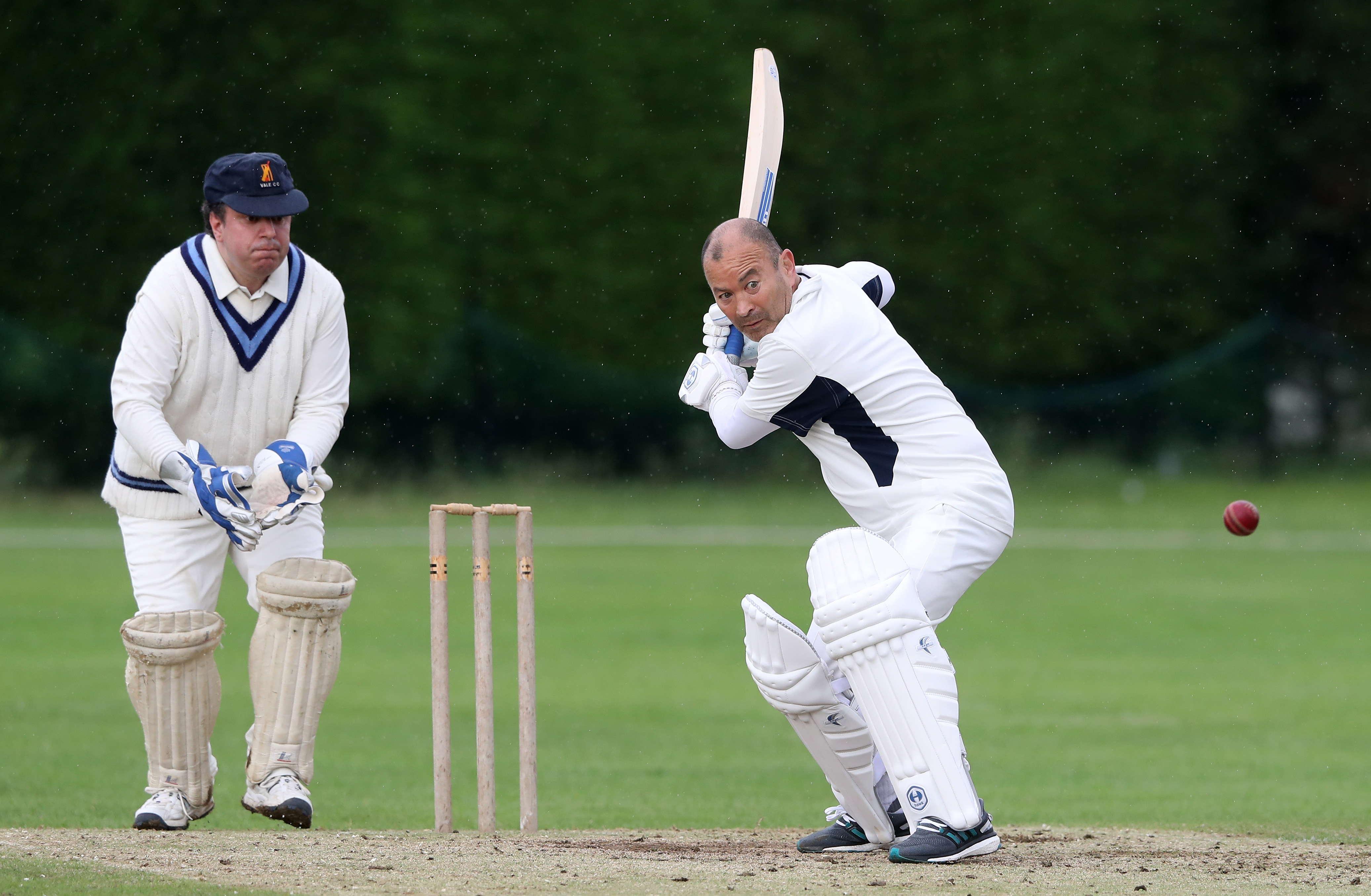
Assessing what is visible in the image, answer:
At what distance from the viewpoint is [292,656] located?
4.57 metres

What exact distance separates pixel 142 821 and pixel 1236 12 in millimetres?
14081

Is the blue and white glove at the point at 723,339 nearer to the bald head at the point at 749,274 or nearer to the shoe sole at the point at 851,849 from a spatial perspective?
the bald head at the point at 749,274

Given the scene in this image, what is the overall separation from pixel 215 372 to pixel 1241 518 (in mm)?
2897

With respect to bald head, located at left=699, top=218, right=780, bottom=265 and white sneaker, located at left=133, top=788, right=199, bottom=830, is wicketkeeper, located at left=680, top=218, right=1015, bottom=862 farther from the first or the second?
white sneaker, located at left=133, top=788, right=199, bottom=830

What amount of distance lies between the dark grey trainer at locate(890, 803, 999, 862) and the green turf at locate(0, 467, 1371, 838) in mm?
1322

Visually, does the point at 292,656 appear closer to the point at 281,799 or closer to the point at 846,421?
the point at 281,799

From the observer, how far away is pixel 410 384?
14.0 meters

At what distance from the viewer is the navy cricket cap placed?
456 cm

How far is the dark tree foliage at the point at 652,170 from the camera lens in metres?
13.2

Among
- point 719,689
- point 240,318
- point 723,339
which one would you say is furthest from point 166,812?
point 719,689

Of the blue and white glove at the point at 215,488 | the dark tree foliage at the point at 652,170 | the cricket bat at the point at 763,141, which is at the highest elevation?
the dark tree foliage at the point at 652,170

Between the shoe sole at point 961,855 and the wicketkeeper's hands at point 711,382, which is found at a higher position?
the wicketkeeper's hands at point 711,382

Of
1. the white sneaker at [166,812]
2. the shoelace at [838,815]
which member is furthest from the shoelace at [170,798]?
the shoelace at [838,815]

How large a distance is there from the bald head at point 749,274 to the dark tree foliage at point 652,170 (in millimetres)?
9771
